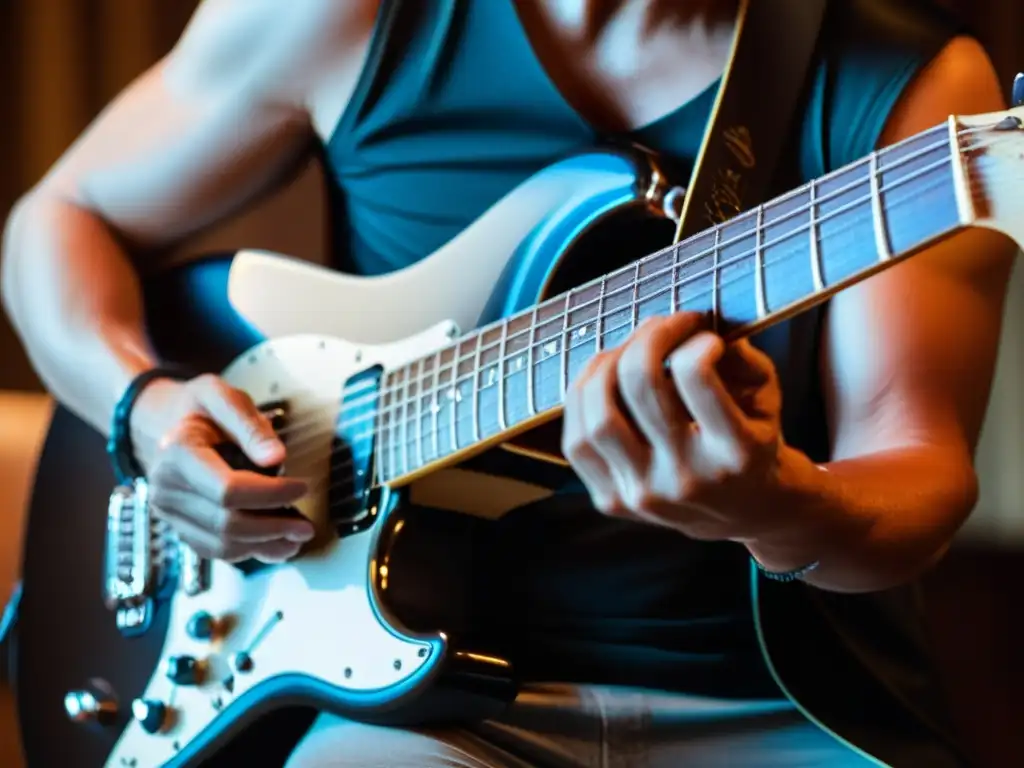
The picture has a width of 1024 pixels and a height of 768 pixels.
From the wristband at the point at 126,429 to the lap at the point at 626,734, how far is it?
262 mm

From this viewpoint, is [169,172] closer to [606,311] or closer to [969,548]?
[606,311]

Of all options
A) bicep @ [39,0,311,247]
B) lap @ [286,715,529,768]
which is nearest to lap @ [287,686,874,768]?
lap @ [286,715,529,768]

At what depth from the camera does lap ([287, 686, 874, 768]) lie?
2.39 ft

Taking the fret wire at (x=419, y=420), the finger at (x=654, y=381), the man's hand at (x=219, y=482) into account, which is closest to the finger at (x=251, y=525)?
the man's hand at (x=219, y=482)

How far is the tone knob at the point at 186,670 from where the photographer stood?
2.67ft

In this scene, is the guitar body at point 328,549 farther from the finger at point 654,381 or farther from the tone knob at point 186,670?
the finger at point 654,381

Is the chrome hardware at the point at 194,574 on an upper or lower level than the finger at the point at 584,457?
lower

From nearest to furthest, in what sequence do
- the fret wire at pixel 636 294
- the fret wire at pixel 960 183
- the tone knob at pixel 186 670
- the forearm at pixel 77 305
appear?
1. the fret wire at pixel 960 183
2. the fret wire at pixel 636 294
3. the tone knob at pixel 186 670
4. the forearm at pixel 77 305

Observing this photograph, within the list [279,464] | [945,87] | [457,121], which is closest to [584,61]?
[457,121]

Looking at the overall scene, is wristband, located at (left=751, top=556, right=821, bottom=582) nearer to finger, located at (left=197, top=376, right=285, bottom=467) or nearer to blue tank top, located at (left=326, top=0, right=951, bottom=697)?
blue tank top, located at (left=326, top=0, right=951, bottom=697)

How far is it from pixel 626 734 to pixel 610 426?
31cm

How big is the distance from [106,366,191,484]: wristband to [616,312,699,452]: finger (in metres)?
0.49

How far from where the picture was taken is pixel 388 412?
0.76m

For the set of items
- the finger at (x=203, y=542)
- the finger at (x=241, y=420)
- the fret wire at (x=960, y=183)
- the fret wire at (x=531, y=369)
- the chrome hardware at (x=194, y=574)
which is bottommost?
the chrome hardware at (x=194, y=574)
